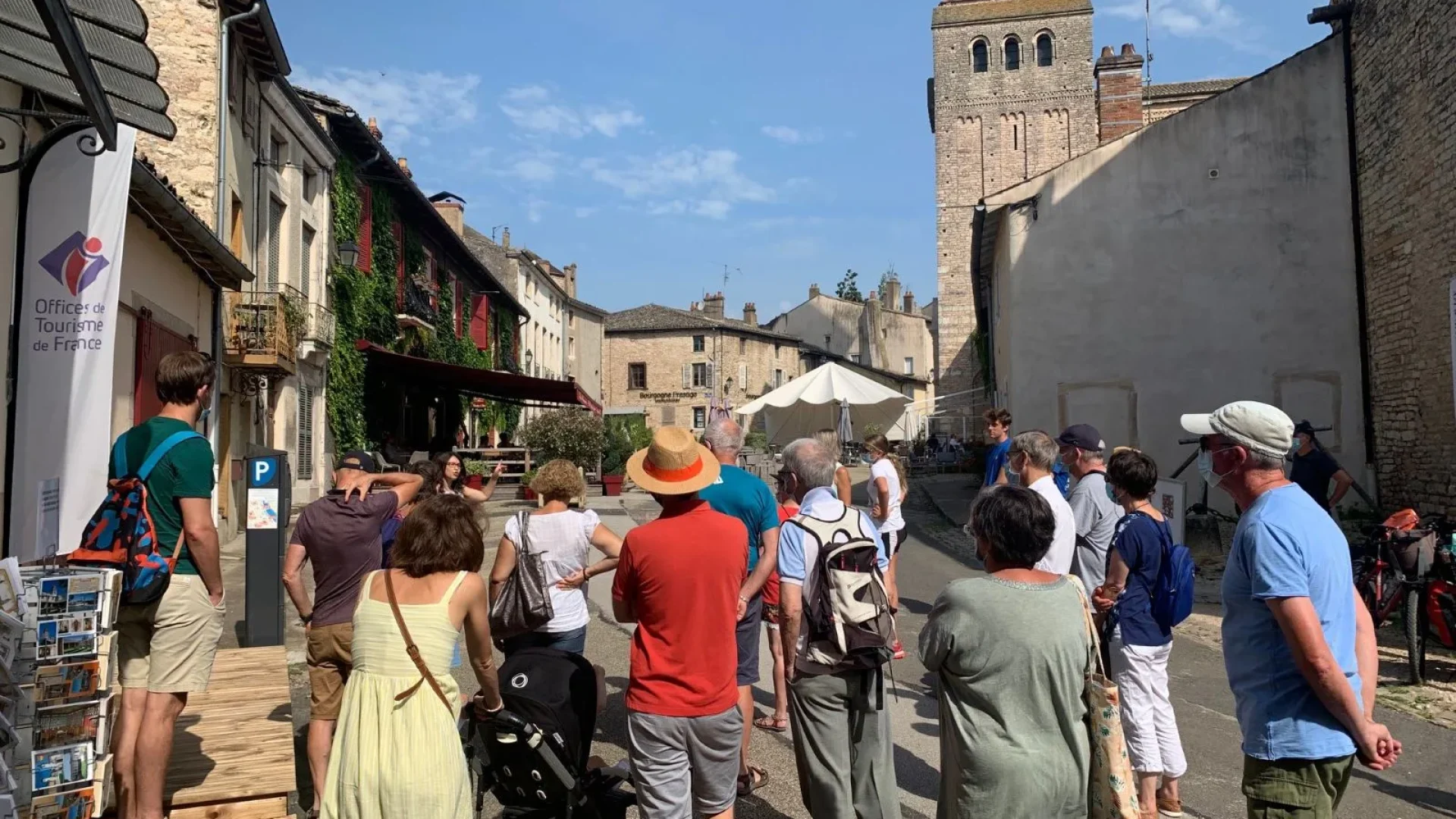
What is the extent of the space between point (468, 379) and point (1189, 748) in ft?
57.6

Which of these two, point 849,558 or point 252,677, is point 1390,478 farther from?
point 252,677

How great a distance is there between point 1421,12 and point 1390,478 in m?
5.81

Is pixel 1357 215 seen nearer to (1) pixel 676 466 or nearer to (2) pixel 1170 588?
(2) pixel 1170 588

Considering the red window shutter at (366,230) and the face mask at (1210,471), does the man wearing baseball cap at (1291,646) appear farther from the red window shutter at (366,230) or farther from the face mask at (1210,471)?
the red window shutter at (366,230)

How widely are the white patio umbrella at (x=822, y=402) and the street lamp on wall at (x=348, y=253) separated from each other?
7591 millimetres

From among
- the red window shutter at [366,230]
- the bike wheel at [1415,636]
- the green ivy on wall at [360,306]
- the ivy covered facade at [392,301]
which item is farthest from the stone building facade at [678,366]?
the bike wheel at [1415,636]

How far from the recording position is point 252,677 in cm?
603

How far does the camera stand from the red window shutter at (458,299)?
27.1 metres

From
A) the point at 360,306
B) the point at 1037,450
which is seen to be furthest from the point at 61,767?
the point at 360,306

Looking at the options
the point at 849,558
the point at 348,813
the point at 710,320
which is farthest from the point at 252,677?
the point at 710,320

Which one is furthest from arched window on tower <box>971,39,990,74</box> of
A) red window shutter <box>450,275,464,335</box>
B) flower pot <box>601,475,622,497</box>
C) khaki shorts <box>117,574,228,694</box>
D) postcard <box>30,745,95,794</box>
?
postcard <box>30,745,95,794</box>

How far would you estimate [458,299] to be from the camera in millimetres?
27703

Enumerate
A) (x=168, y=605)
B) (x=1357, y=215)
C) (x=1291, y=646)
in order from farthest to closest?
(x=1357, y=215), (x=168, y=605), (x=1291, y=646)

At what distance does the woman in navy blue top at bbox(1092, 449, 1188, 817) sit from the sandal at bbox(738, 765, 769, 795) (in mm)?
1619
